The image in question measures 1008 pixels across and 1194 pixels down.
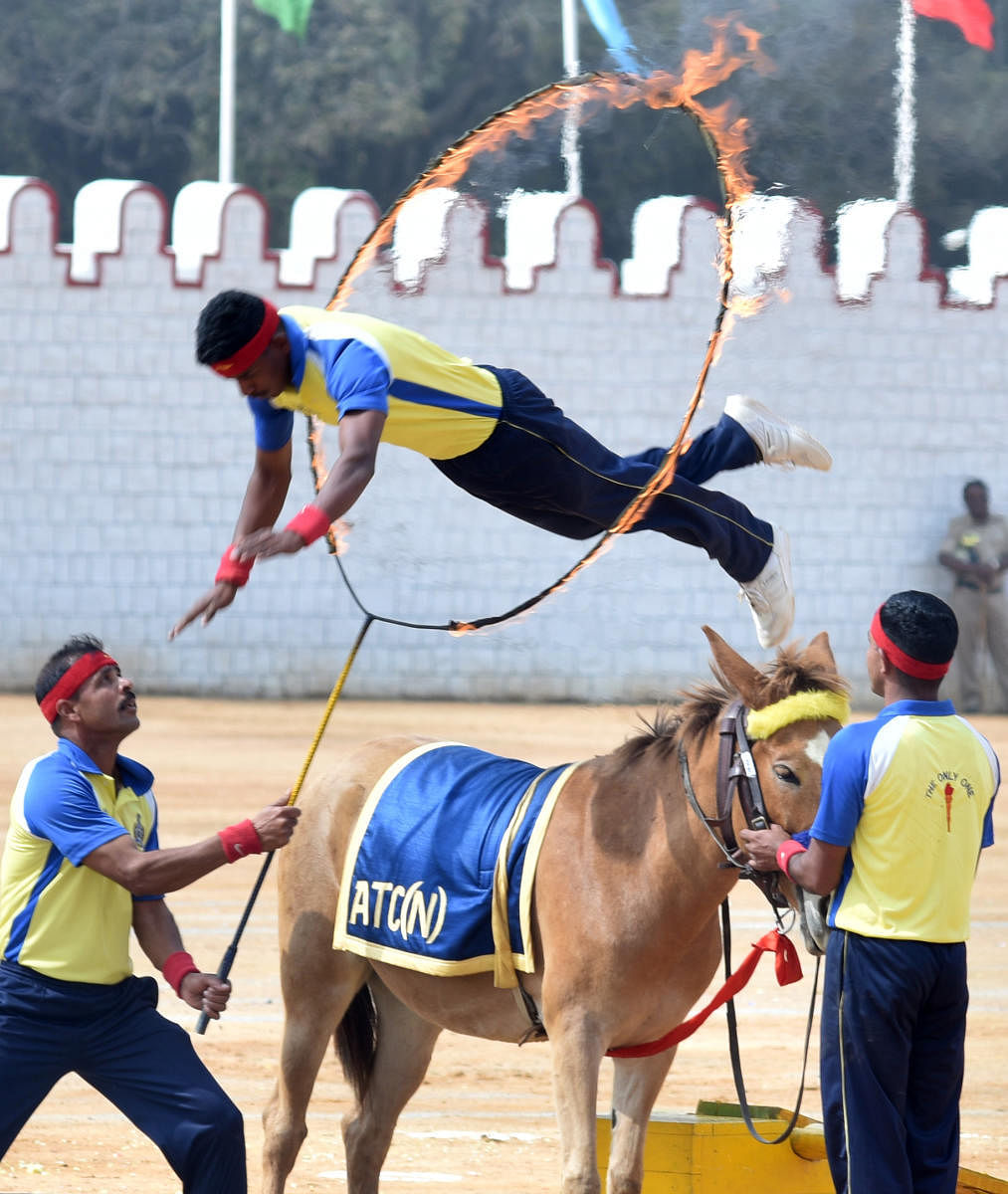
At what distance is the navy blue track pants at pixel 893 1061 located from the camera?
484cm

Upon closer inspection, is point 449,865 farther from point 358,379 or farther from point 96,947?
point 358,379

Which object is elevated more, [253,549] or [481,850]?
[253,549]

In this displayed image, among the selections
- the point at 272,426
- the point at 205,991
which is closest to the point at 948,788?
the point at 205,991

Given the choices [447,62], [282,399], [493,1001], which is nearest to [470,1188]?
[493,1001]

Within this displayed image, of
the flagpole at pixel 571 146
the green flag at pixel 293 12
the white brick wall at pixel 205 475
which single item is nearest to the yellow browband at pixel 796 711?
the flagpole at pixel 571 146

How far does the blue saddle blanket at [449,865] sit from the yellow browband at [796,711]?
2.92 ft

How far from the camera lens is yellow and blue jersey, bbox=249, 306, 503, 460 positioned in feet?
16.5

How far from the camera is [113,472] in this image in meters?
20.8

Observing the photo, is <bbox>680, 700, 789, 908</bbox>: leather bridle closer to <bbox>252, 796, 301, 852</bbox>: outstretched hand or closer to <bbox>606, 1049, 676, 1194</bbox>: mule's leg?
<bbox>606, 1049, 676, 1194</bbox>: mule's leg

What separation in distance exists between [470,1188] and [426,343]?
3.31 m

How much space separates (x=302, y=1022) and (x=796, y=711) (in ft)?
7.53

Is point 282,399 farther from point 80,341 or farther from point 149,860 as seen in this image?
Result: point 80,341

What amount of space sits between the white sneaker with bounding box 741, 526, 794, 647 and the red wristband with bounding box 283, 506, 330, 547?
1.51 meters

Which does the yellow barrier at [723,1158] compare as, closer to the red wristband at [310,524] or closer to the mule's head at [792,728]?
the mule's head at [792,728]
